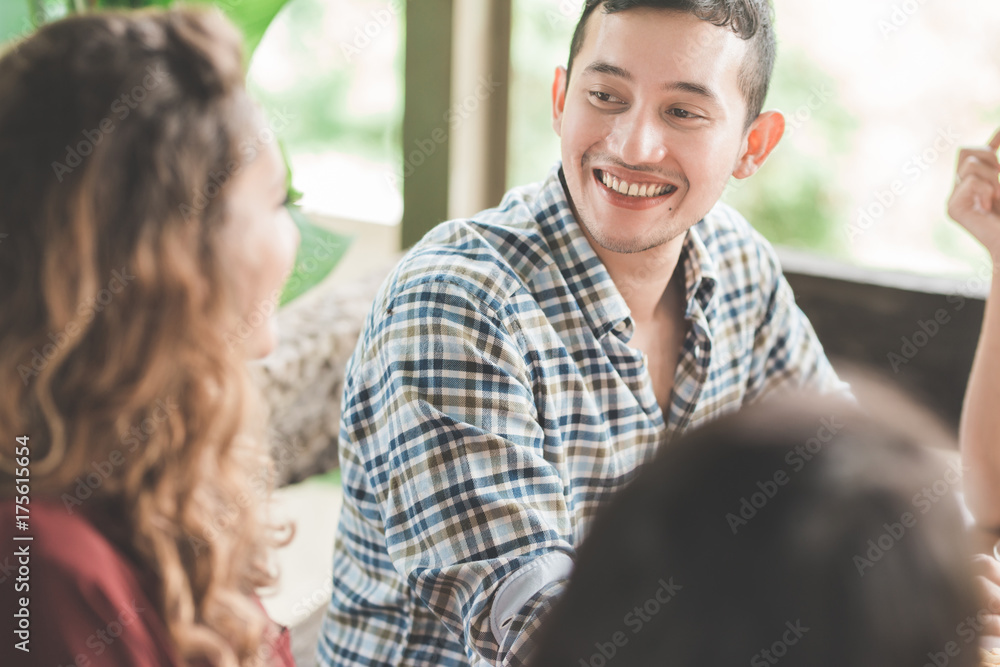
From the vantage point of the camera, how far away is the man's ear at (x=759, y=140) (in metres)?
1.41

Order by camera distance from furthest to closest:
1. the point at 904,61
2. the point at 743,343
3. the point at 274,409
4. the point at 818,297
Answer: the point at 904,61 → the point at 818,297 → the point at 274,409 → the point at 743,343

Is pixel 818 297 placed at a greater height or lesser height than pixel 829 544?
lesser

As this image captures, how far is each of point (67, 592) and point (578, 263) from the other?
0.78 meters

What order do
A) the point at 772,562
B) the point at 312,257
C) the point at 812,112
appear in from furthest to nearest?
the point at 812,112
the point at 312,257
the point at 772,562

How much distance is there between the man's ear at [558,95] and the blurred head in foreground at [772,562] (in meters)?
1.03

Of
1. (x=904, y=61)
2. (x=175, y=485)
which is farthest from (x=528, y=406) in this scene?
(x=904, y=61)

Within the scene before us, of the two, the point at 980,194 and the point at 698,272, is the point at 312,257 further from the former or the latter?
the point at 980,194

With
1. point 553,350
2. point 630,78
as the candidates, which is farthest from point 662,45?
point 553,350

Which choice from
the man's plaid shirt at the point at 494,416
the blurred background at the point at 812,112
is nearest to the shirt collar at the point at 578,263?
the man's plaid shirt at the point at 494,416

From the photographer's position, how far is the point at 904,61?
2895 mm

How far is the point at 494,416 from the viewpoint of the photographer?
41.7 inches

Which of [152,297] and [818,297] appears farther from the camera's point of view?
[818,297]

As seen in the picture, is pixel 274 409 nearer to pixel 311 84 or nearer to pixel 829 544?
pixel 829 544

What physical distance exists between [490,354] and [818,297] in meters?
0.99
